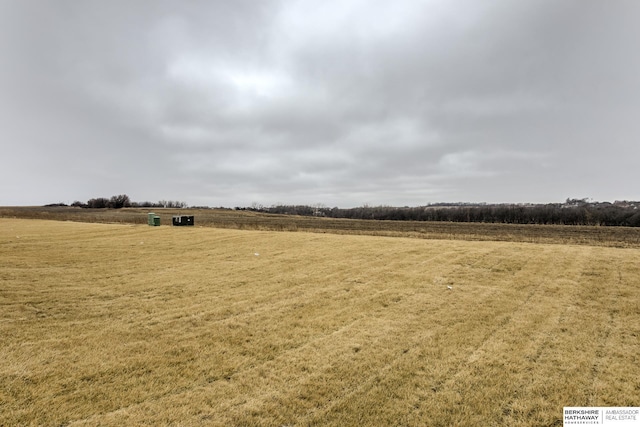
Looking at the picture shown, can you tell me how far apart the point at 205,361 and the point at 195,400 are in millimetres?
1197

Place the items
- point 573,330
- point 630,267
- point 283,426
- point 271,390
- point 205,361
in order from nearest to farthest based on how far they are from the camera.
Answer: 1. point 283,426
2. point 271,390
3. point 205,361
4. point 573,330
5. point 630,267

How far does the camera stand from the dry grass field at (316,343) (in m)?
4.35

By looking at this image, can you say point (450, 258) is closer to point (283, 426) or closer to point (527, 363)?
point (527, 363)

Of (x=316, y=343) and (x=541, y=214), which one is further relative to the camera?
(x=541, y=214)

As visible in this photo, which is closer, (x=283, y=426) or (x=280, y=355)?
(x=283, y=426)

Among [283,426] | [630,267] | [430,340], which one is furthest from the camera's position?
[630,267]

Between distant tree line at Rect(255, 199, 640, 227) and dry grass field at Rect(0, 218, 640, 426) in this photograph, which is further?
distant tree line at Rect(255, 199, 640, 227)

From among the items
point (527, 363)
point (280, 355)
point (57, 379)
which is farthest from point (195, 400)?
point (527, 363)

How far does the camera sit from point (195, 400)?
4.44 meters

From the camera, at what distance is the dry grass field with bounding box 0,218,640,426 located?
4348 millimetres

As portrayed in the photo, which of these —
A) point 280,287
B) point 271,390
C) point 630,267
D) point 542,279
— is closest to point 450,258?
point 542,279

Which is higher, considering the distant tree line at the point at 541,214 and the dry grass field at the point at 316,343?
the distant tree line at the point at 541,214

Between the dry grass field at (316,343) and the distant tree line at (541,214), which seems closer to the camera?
the dry grass field at (316,343)

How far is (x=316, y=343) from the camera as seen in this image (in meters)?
6.44
